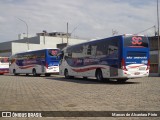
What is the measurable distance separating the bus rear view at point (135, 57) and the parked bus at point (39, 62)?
Answer: 1411cm

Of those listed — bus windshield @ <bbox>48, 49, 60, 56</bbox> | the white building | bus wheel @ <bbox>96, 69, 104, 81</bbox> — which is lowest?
bus wheel @ <bbox>96, 69, 104, 81</bbox>

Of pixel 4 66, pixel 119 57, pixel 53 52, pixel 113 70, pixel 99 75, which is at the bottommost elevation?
pixel 99 75

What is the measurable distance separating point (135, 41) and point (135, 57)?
1094 millimetres

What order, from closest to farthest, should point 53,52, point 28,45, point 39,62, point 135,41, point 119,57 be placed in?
point 119,57
point 135,41
point 53,52
point 39,62
point 28,45

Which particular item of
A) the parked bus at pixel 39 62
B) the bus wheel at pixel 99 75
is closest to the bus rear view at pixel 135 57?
the bus wheel at pixel 99 75

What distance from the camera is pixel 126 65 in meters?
21.5

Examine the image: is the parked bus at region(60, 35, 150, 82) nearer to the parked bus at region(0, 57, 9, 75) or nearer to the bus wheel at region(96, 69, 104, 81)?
the bus wheel at region(96, 69, 104, 81)

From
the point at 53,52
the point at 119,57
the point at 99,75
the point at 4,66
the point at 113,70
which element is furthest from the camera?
the point at 4,66

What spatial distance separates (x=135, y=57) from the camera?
21.9 metres

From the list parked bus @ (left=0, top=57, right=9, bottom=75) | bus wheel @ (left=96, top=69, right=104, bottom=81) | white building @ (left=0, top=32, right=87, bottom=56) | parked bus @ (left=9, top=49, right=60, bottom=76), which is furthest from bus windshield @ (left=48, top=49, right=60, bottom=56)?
white building @ (left=0, top=32, right=87, bottom=56)

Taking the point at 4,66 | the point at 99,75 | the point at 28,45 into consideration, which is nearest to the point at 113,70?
the point at 99,75

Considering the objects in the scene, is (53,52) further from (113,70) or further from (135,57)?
(135,57)

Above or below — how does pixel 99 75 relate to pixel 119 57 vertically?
below

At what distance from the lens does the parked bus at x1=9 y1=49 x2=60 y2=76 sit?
35844 millimetres
